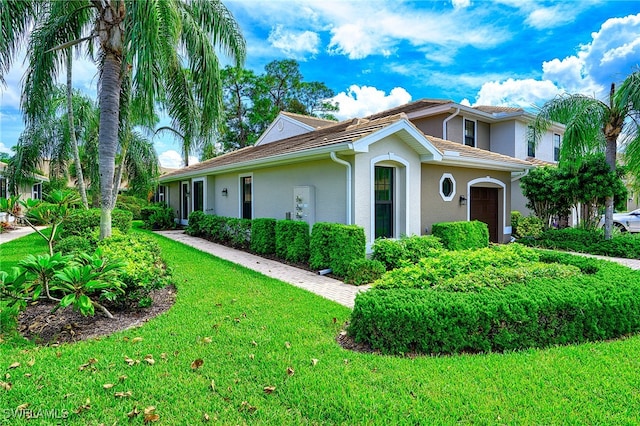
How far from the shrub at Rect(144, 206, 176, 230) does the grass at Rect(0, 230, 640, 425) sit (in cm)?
1574

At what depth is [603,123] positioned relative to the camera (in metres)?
11.9

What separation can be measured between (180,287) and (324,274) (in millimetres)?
3283

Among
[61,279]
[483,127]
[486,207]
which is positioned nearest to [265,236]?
[61,279]

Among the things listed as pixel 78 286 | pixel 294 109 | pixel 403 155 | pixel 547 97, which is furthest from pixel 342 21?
pixel 294 109

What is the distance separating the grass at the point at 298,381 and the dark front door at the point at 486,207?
894 centimetres

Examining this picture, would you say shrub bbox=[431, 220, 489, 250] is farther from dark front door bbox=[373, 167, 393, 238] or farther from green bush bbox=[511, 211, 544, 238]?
green bush bbox=[511, 211, 544, 238]

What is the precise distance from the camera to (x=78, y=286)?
4.38m

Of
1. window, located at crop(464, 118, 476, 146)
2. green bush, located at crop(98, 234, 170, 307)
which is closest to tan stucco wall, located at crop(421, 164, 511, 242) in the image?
window, located at crop(464, 118, 476, 146)

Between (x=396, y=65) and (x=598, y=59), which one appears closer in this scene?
(x=598, y=59)

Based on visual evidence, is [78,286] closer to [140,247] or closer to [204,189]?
[140,247]

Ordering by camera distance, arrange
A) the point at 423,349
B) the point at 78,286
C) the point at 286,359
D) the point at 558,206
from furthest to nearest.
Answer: the point at 558,206
the point at 78,286
the point at 423,349
the point at 286,359

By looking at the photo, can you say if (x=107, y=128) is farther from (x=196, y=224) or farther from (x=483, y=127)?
(x=483, y=127)

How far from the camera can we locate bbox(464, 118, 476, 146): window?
1760 centimetres

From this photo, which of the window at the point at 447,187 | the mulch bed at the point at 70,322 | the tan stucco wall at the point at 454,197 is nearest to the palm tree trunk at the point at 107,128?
the mulch bed at the point at 70,322
